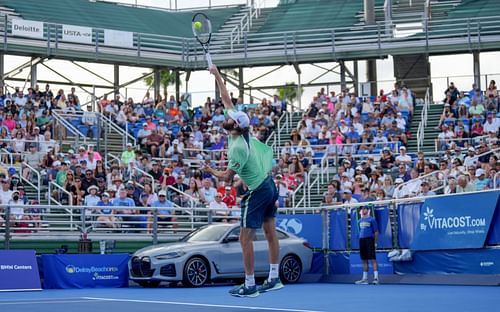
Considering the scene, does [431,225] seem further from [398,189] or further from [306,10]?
[306,10]

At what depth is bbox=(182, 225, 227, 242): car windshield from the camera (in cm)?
2209

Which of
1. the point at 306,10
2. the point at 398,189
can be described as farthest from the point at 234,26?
the point at 398,189

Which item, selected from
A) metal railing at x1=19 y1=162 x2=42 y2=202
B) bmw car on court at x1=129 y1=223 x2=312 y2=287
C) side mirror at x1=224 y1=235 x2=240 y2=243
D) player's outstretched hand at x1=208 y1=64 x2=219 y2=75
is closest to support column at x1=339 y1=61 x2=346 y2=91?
metal railing at x1=19 y1=162 x2=42 y2=202

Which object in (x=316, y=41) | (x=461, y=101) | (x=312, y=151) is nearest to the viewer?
(x=312, y=151)

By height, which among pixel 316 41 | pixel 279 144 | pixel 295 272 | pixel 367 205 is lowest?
pixel 295 272

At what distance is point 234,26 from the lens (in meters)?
46.5

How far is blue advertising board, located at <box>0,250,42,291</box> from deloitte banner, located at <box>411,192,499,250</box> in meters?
A: 8.14

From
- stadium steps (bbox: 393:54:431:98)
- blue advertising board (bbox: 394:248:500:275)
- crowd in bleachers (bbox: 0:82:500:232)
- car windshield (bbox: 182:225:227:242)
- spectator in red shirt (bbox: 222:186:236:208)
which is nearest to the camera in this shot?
blue advertising board (bbox: 394:248:500:275)

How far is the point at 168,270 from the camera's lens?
21156 mm

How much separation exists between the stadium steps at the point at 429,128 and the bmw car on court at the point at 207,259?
11.3m

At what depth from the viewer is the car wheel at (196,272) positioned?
2125 centimetres

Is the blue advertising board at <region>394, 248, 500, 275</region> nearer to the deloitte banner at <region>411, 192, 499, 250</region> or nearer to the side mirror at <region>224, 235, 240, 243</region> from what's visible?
the deloitte banner at <region>411, 192, 499, 250</region>

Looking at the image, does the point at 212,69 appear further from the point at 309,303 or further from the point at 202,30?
the point at 309,303

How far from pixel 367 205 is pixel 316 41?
21691 millimetres
